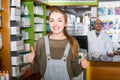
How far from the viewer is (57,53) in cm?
228

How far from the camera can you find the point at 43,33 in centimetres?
747

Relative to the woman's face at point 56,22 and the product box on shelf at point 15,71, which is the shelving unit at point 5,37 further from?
the woman's face at point 56,22

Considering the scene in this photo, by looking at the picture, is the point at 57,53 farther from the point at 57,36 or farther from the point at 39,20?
the point at 39,20

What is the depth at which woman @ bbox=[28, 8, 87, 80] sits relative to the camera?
227cm

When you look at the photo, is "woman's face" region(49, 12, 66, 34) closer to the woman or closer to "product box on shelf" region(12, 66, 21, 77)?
the woman

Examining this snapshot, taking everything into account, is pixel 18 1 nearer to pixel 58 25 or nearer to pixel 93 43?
pixel 93 43

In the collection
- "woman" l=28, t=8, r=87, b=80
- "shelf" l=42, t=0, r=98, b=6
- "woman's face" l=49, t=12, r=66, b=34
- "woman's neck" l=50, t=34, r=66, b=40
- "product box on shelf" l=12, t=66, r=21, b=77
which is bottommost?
"product box on shelf" l=12, t=66, r=21, b=77

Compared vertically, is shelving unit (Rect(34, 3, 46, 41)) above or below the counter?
above

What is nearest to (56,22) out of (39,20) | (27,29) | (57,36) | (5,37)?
(57,36)

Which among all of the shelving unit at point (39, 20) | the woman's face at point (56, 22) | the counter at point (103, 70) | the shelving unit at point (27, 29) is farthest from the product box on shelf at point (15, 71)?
the woman's face at point (56, 22)

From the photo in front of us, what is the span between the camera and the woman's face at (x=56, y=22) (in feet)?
7.43

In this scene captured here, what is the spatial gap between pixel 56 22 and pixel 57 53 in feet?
0.98

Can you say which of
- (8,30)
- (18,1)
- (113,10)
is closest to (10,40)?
(8,30)

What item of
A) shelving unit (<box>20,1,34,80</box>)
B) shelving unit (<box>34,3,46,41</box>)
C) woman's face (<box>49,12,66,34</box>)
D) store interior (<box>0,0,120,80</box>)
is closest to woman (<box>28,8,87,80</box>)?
woman's face (<box>49,12,66,34</box>)
